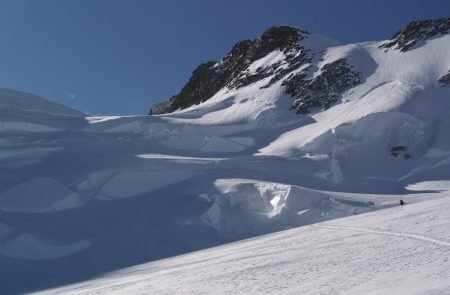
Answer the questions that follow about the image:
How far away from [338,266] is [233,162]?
2024cm

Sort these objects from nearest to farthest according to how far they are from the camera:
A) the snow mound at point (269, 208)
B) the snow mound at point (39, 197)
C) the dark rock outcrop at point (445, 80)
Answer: the snow mound at point (269, 208) < the snow mound at point (39, 197) < the dark rock outcrop at point (445, 80)

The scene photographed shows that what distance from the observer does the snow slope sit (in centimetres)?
695

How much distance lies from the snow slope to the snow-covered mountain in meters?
0.42

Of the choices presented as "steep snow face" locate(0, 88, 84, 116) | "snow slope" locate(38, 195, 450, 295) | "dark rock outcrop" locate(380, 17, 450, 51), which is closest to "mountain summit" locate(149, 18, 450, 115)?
"dark rock outcrop" locate(380, 17, 450, 51)

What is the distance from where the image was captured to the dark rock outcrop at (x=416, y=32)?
149 ft

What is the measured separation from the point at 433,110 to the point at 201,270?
27672 millimetres

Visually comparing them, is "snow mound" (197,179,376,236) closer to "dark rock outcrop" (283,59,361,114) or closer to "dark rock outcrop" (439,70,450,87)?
"dark rock outcrop" (439,70,450,87)

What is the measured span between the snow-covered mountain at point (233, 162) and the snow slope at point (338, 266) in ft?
1.36

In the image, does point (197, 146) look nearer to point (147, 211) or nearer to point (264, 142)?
point (264, 142)

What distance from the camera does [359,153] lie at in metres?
30.8

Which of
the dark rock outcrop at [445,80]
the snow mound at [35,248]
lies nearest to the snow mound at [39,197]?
the snow mound at [35,248]

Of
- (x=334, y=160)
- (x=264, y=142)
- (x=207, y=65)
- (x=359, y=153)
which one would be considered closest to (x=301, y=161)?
(x=334, y=160)

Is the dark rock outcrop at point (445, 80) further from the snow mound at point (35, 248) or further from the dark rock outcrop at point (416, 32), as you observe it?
the snow mound at point (35, 248)

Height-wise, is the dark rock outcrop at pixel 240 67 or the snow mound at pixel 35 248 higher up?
the dark rock outcrop at pixel 240 67
